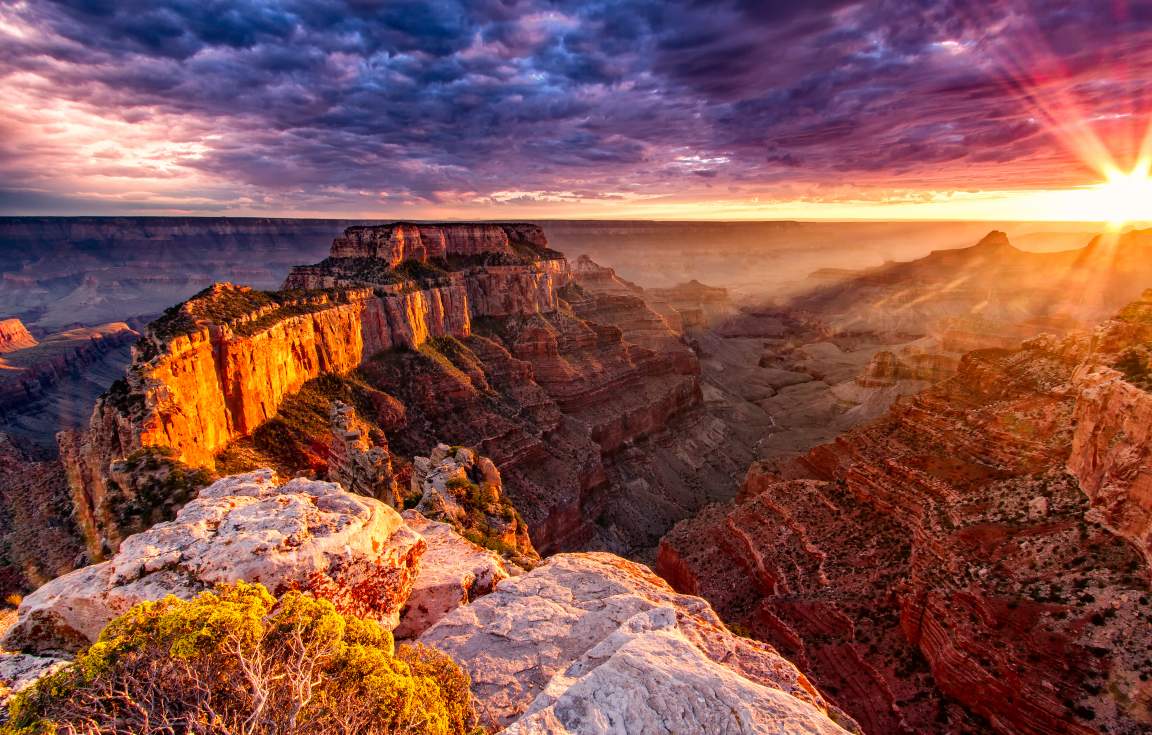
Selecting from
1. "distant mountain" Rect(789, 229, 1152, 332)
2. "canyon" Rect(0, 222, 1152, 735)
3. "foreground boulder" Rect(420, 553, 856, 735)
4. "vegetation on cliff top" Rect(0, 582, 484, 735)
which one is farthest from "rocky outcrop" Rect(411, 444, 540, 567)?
"distant mountain" Rect(789, 229, 1152, 332)

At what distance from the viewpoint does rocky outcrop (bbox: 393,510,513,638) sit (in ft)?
55.1

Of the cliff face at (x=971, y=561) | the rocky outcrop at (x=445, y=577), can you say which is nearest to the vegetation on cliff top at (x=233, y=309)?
the rocky outcrop at (x=445, y=577)

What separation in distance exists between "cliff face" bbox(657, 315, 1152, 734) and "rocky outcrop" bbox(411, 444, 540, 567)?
14968 millimetres

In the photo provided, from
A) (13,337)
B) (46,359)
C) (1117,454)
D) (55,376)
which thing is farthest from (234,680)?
(13,337)

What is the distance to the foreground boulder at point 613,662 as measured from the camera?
10805 mm

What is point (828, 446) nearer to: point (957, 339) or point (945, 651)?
point (945, 651)

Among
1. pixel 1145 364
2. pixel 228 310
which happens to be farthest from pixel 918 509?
pixel 228 310

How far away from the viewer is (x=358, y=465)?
111 ft

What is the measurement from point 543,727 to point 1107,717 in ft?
74.1

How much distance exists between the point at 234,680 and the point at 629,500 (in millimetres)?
53585

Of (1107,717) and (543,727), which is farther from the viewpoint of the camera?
(1107,717)

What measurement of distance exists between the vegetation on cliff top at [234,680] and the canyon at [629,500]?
2.82m

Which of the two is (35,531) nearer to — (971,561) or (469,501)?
(469,501)

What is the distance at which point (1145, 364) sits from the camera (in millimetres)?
26578
